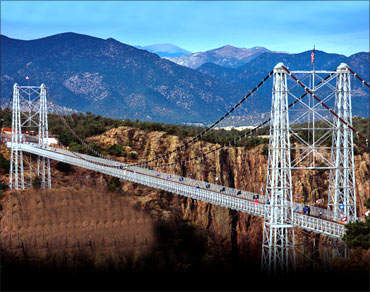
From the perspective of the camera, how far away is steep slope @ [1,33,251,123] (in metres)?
143

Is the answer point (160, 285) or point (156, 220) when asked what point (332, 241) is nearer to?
point (156, 220)

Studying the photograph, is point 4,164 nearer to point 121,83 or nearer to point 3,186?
point 3,186

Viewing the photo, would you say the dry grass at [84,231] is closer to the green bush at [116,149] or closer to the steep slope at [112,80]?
the green bush at [116,149]

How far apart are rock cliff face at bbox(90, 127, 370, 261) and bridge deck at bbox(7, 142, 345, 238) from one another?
2296 millimetres

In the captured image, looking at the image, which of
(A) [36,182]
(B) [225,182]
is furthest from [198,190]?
(B) [225,182]

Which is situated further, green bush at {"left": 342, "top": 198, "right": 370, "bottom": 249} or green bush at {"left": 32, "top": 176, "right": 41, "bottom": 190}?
green bush at {"left": 32, "top": 176, "right": 41, "bottom": 190}

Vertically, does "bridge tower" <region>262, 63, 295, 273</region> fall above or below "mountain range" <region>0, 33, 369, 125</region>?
below

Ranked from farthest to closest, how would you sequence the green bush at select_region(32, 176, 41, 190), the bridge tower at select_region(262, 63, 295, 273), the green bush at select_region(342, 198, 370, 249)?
1. the green bush at select_region(32, 176, 41, 190)
2. the bridge tower at select_region(262, 63, 295, 273)
3. the green bush at select_region(342, 198, 370, 249)

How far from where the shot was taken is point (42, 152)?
50.1 m

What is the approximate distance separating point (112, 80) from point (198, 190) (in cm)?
11842

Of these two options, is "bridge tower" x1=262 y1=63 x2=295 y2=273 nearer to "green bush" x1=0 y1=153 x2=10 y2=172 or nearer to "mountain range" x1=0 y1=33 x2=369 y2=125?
"green bush" x1=0 y1=153 x2=10 y2=172

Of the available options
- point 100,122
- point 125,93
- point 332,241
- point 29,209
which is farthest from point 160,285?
point 125,93

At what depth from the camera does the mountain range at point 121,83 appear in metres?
142

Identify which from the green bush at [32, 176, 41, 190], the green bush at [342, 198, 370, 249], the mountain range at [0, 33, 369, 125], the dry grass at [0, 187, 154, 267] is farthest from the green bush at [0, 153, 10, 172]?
the mountain range at [0, 33, 369, 125]
